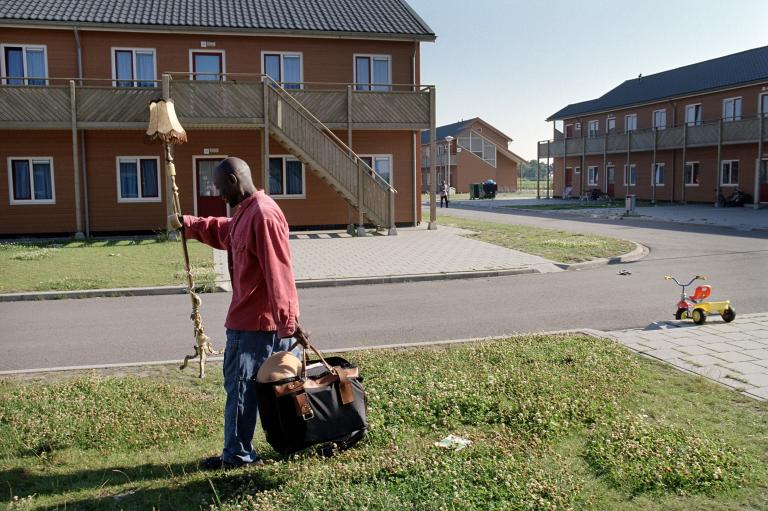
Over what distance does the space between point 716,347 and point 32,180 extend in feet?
71.0

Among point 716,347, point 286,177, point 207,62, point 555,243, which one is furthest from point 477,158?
point 716,347

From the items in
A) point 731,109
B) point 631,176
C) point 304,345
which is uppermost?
point 731,109

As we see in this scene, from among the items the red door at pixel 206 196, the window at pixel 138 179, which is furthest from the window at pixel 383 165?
the window at pixel 138 179

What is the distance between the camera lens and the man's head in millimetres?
4430

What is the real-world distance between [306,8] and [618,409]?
23.1 meters

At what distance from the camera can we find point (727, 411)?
5.48 m

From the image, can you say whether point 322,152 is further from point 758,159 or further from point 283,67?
point 758,159

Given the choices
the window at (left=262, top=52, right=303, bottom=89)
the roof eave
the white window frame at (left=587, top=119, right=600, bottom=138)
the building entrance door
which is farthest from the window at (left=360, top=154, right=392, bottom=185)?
the white window frame at (left=587, top=119, right=600, bottom=138)

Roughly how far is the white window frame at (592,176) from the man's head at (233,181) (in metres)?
49.7

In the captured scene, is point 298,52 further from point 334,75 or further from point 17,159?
point 17,159

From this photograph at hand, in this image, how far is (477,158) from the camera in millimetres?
74812

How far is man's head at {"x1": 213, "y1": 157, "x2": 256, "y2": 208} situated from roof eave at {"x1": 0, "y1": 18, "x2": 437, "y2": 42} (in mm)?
20566

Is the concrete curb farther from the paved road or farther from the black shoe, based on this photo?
the black shoe

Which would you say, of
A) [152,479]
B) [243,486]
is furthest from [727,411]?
[152,479]
